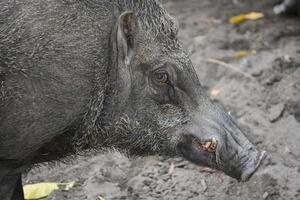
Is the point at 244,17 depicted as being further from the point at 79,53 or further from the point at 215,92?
the point at 79,53

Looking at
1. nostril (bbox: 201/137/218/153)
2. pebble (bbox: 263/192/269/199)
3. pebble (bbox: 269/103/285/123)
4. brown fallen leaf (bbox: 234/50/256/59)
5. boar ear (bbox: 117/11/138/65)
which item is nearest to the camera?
boar ear (bbox: 117/11/138/65)

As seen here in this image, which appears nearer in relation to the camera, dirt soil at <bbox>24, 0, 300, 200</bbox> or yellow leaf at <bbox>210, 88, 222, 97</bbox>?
dirt soil at <bbox>24, 0, 300, 200</bbox>

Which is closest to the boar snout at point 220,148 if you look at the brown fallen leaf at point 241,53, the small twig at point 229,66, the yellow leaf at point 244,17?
the small twig at point 229,66

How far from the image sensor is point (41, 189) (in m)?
5.29

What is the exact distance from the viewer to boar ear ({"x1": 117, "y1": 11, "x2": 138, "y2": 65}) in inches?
166

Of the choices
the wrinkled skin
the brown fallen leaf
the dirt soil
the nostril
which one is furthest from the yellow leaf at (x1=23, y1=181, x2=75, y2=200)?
the brown fallen leaf

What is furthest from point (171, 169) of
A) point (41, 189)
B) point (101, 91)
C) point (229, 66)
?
point (229, 66)

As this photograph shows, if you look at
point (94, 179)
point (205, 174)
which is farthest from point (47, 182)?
point (205, 174)

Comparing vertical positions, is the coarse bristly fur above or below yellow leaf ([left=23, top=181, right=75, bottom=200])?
above

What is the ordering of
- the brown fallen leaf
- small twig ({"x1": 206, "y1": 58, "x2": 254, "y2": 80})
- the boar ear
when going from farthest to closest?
the brown fallen leaf → small twig ({"x1": 206, "y1": 58, "x2": 254, "y2": 80}) → the boar ear

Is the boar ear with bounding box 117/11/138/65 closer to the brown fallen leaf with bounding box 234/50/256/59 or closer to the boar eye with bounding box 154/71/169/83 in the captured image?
the boar eye with bounding box 154/71/169/83

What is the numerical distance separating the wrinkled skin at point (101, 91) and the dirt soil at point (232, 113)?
34.9 inches

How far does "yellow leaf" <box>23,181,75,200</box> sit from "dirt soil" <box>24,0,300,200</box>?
0.06 m

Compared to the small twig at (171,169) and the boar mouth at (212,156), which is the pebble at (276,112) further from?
the boar mouth at (212,156)
